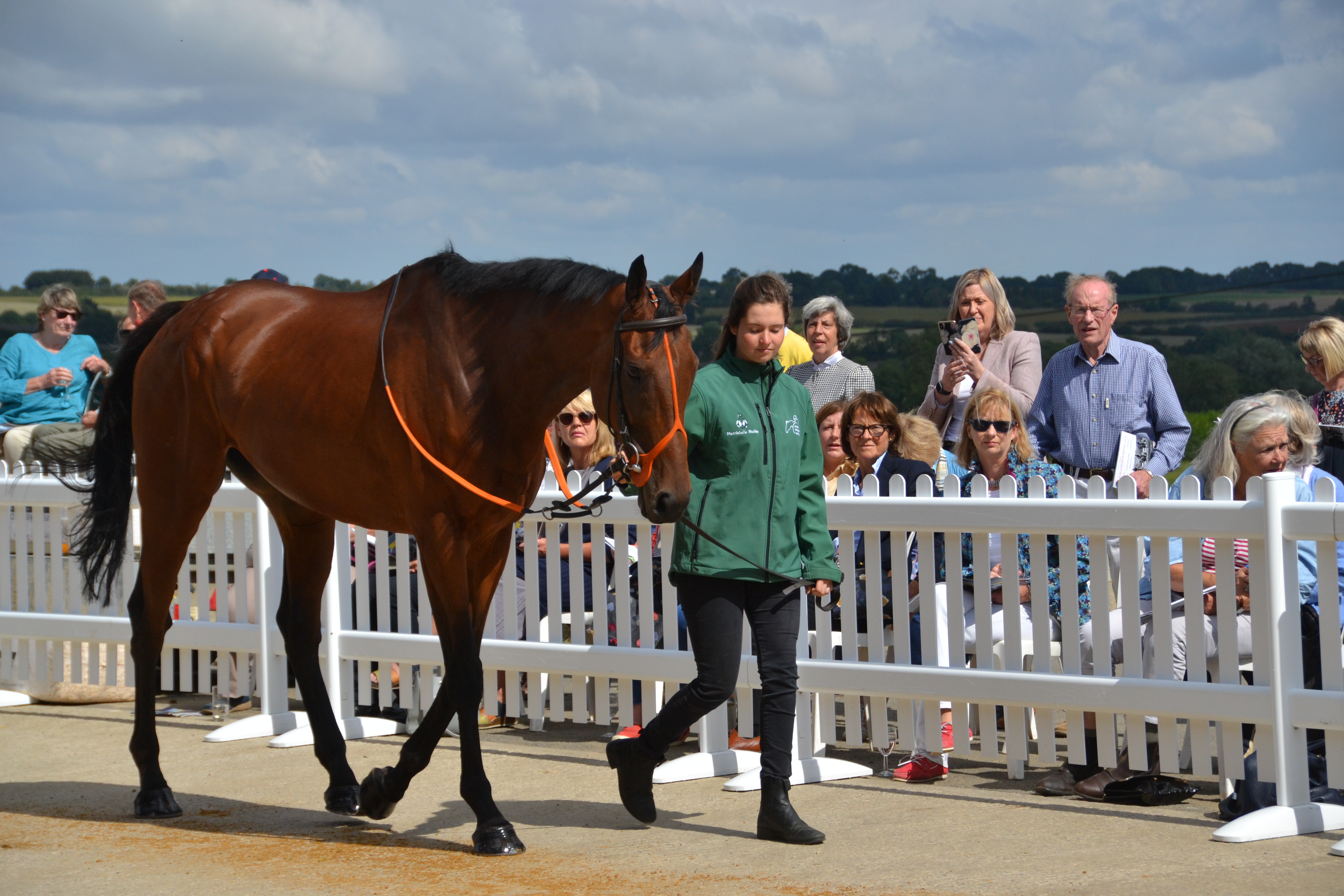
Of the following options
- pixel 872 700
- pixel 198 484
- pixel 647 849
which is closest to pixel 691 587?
pixel 647 849

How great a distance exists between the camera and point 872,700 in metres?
5.57

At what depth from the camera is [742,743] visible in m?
6.16

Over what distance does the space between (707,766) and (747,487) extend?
66.6 inches

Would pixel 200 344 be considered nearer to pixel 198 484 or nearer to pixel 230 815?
pixel 198 484

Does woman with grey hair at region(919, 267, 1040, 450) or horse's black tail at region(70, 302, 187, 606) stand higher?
woman with grey hair at region(919, 267, 1040, 450)

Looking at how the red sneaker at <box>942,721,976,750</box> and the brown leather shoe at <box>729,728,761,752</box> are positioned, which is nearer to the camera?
the red sneaker at <box>942,721,976,750</box>

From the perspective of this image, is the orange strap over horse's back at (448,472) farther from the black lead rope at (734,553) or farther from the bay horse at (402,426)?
the black lead rope at (734,553)

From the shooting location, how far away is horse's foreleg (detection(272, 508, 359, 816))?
5.48 metres

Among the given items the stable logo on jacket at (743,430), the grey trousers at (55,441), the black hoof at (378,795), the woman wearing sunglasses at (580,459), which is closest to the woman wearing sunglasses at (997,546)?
the stable logo on jacket at (743,430)

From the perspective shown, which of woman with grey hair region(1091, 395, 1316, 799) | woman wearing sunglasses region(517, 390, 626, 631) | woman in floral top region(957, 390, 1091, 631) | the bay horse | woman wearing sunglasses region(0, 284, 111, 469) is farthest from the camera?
woman wearing sunglasses region(0, 284, 111, 469)

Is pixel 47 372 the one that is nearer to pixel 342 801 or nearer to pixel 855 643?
pixel 342 801

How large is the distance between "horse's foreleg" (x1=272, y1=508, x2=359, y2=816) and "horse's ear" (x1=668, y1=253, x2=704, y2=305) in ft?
6.83

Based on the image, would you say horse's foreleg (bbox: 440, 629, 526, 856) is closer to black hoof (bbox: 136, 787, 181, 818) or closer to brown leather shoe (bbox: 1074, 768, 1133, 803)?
black hoof (bbox: 136, 787, 181, 818)

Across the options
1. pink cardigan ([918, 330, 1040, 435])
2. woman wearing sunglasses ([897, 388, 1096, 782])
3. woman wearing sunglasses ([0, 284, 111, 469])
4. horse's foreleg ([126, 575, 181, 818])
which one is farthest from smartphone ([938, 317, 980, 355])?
woman wearing sunglasses ([0, 284, 111, 469])
